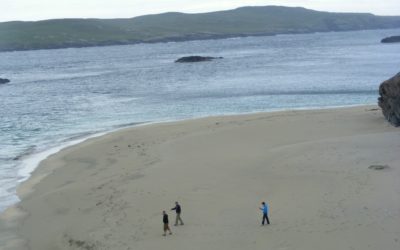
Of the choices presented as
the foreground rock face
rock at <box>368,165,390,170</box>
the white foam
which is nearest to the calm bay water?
the white foam

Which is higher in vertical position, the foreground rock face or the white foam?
the foreground rock face

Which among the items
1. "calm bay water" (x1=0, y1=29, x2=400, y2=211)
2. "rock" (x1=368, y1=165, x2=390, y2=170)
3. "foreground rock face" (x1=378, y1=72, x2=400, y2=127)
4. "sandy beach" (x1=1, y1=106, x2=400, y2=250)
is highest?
"foreground rock face" (x1=378, y1=72, x2=400, y2=127)

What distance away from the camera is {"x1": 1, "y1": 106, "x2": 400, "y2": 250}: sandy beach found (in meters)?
23.0

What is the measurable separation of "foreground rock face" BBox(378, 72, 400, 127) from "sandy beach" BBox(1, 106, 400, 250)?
4.12 ft

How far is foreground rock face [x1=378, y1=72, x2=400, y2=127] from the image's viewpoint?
40688 millimetres

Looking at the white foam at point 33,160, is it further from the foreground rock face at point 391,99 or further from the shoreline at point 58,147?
the foreground rock face at point 391,99

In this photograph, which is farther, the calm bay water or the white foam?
the calm bay water

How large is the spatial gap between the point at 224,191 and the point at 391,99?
725 inches

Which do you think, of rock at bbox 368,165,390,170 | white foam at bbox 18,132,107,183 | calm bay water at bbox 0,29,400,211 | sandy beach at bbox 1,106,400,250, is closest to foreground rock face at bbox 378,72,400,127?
sandy beach at bbox 1,106,400,250

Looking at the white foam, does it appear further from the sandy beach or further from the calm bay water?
the sandy beach

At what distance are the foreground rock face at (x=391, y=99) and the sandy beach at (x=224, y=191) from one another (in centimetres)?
126

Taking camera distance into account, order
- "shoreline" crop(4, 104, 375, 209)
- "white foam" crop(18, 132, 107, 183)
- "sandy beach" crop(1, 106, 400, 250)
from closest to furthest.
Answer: "sandy beach" crop(1, 106, 400, 250)
"white foam" crop(18, 132, 107, 183)
"shoreline" crop(4, 104, 375, 209)

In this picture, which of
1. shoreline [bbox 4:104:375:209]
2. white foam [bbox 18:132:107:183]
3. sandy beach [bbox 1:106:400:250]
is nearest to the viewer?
sandy beach [bbox 1:106:400:250]

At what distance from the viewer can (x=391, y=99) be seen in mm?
41500
